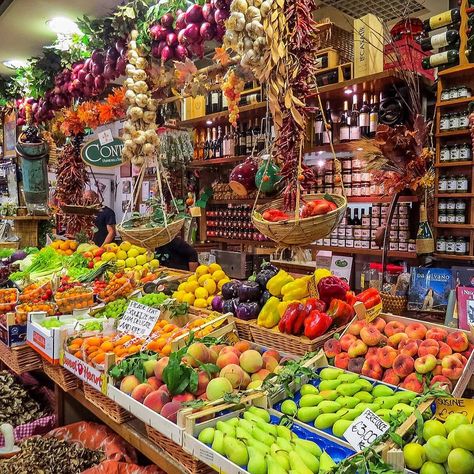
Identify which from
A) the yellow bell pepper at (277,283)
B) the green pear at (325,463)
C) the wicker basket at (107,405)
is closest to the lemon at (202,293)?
the yellow bell pepper at (277,283)

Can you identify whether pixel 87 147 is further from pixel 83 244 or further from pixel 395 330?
pixel 395 330

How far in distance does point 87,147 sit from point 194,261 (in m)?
1.60

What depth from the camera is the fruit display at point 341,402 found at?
1.61 m

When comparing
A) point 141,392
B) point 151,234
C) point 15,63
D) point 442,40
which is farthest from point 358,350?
point 15,63

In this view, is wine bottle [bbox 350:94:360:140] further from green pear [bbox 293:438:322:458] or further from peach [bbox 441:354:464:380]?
green pear [bbox 293:438:322:458]

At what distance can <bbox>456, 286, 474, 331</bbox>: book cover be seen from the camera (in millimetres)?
2123

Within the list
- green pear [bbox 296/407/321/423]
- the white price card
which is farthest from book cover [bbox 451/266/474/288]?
the white price card

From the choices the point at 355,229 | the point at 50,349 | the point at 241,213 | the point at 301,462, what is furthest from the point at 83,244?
the point at 301,462

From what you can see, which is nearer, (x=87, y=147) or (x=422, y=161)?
(x=422, y=161)

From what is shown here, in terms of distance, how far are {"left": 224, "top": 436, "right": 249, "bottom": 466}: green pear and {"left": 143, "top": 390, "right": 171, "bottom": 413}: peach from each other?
1.51ft

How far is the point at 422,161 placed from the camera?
4.18 metres

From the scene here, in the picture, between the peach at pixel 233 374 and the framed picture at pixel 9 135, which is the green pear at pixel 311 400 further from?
the framed picture at pixel 9 135

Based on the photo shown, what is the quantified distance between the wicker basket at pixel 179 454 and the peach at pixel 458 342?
105 centimetres

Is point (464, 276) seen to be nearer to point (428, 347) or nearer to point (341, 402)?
point (428, 347)
